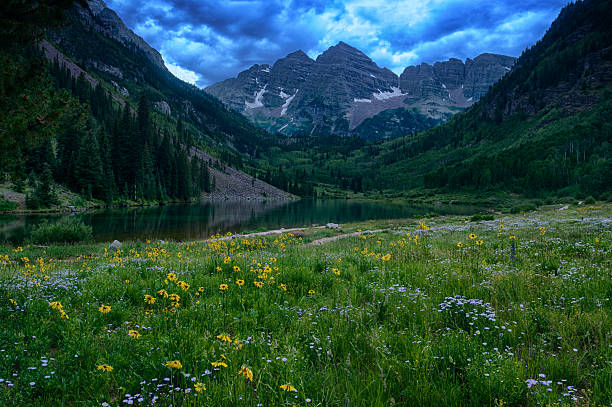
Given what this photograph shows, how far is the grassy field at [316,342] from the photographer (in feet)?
9.84

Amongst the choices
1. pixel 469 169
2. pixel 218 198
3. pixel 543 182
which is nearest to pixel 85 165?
pixel 218 198

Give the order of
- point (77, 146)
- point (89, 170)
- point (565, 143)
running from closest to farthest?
point (89, 170), point (77, 146), point (565, 143)

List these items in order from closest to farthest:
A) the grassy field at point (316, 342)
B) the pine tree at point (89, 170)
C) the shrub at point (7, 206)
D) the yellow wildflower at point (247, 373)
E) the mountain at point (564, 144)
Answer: the yellow wildflower at point (247, 373), the grassy field at point (316, 342), the shrub at point (7, 206), the pine tree at point (89, 170), the mountain at point (564, 144)

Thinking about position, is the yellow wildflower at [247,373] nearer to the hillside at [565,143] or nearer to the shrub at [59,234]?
the shrub at [59,234]

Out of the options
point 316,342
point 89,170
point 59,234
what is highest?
point 89,170

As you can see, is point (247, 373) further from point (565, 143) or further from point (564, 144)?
point (565, 143)

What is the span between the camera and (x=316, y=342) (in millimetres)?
4059

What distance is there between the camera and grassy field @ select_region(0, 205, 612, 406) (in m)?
3.00

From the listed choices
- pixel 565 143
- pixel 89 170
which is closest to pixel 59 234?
pixel 89 170

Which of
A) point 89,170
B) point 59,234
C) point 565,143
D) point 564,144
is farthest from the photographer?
point 565,143

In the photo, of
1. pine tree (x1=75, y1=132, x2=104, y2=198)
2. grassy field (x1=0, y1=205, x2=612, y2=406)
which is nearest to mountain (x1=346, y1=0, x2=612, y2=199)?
grassy field (x1=0, y1=205, x2=612, y2=406)

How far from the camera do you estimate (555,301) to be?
5227 mm

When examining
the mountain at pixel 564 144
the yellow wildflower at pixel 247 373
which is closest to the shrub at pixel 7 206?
the yellow wildflower at pixel 247 373

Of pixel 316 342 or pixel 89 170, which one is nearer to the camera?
pixel 316 342
